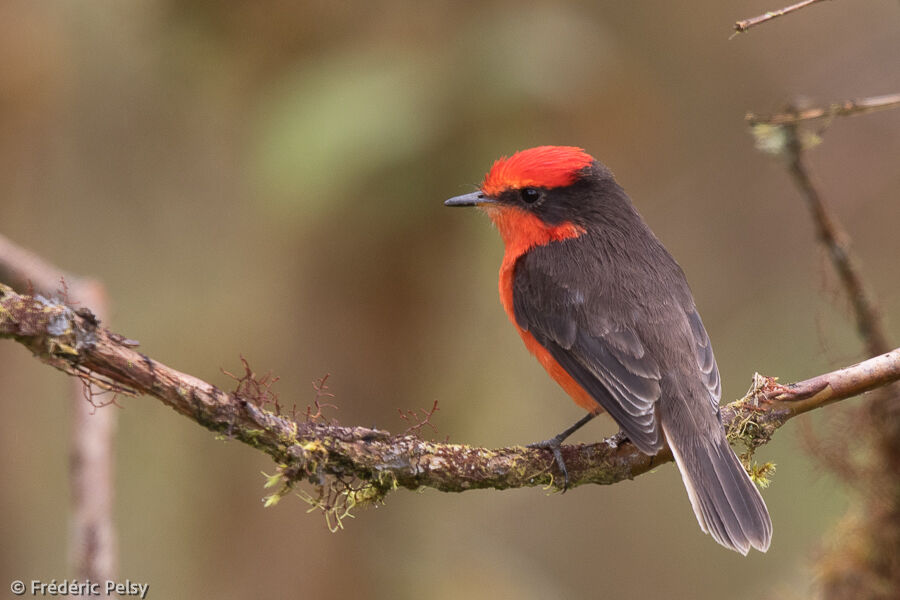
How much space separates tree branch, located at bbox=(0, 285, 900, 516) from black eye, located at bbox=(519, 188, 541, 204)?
1490 mm

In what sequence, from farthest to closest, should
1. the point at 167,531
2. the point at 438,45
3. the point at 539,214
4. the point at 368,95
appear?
the point at 167,531 → the point at 438,45 → the point at 368,95 → the point at 539,214

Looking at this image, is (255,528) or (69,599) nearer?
(69,599)

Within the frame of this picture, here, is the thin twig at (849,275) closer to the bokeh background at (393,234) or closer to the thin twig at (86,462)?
the bokeh background at (393,234)

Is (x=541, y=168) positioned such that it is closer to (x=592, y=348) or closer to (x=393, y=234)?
(x=592, y=348)

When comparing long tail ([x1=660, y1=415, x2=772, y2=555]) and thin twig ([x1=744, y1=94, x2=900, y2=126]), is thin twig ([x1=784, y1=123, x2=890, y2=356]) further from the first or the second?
long tail ([x1=660, y1=415, x2=772, y2=555])

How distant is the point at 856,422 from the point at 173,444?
4653mm

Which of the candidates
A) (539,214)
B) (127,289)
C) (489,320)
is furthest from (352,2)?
(127,289)

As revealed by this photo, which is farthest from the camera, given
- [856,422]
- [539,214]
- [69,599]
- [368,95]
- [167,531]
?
[167,531]

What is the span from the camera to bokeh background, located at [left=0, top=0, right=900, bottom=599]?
5535mm

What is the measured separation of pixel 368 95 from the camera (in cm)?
528

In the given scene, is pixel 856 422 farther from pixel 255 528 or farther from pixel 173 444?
pixel 173 444

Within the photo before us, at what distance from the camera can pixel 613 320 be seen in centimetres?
435

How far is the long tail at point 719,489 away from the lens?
3.87m

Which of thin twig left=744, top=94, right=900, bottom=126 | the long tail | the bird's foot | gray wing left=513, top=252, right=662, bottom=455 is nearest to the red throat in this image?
gray wing left=513, top=252, right=662, bottom=455
